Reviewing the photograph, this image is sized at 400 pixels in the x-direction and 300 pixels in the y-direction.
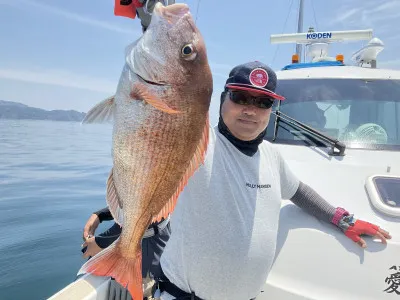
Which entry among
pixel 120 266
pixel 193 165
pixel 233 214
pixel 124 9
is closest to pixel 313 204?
pixel 233 214

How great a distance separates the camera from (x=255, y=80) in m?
2.02

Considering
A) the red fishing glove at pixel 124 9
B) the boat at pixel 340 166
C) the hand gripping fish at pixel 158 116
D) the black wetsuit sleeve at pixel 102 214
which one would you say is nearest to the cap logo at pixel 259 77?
the hand gripping fish at pixel 158 116

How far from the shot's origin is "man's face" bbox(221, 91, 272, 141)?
6.68ft

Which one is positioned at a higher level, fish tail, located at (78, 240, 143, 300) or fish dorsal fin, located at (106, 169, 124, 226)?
fish dorsal fin, located at (106, 169, 124, 226)

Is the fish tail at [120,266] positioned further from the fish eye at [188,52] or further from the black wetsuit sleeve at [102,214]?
the black wetsuit sleeve at [102,214]

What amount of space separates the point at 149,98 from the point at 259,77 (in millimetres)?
916

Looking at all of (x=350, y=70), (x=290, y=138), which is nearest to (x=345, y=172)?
(x=290, y=138)

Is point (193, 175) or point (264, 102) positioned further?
point (264, 102)

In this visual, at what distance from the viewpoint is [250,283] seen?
6.26 feet

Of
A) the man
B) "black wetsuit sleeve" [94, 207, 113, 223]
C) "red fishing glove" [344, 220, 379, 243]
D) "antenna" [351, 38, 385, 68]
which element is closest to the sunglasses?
the man

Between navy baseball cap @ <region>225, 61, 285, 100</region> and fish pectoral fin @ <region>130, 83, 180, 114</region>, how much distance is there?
77 centimetres

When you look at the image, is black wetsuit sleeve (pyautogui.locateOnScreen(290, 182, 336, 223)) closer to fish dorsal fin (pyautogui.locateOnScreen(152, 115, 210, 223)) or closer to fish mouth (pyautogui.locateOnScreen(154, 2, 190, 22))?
fish dorsal fin (pyautogui.locateOnScreen(152, 115, 210, 223))

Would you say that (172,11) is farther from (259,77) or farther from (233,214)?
(233,214)

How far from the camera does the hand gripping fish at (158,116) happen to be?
54.5 inches
